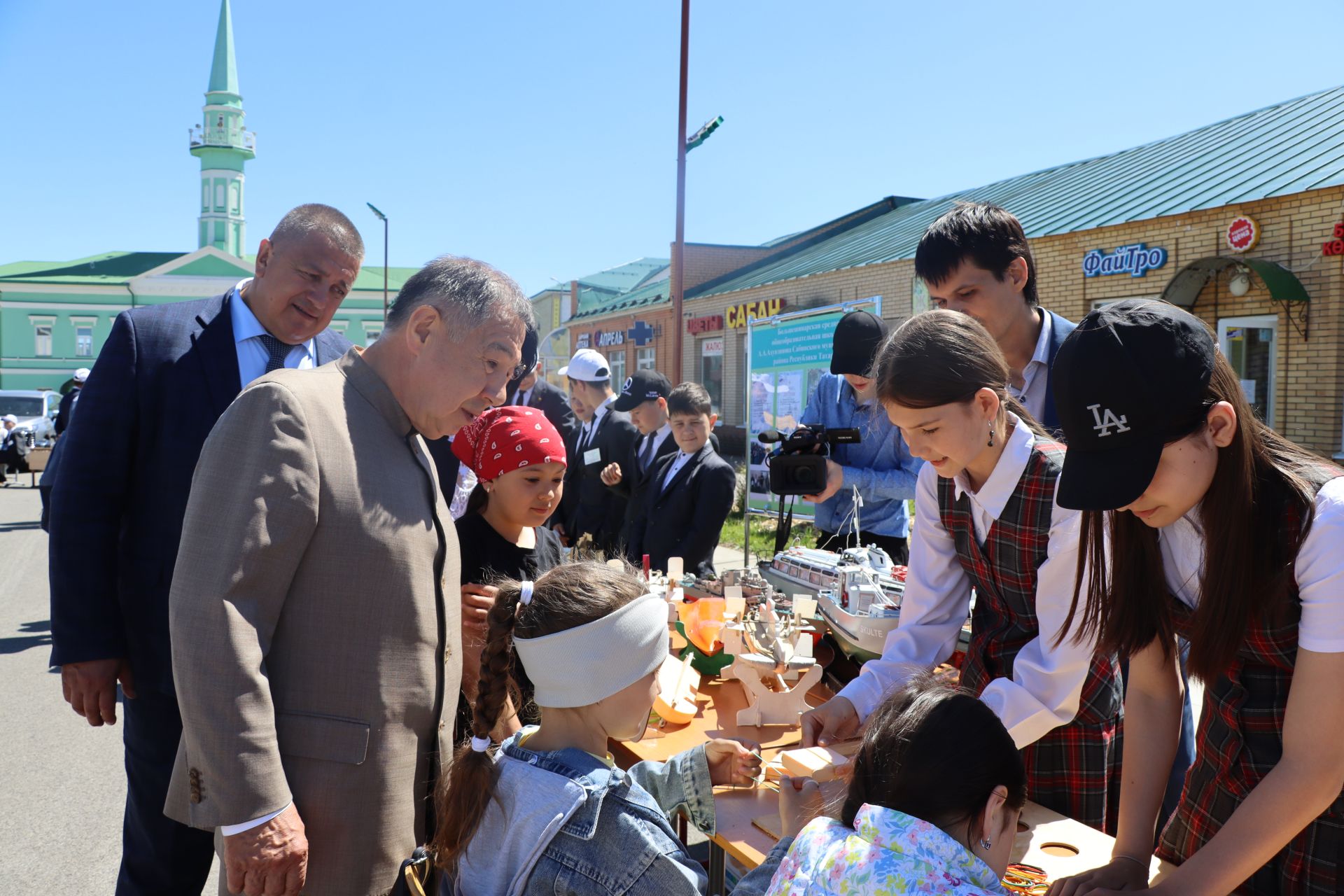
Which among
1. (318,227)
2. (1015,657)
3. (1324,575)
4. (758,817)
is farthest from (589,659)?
(318,227)

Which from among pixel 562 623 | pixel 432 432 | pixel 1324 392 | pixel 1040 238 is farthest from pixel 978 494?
pixel 1040 238

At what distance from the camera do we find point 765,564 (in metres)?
3.50

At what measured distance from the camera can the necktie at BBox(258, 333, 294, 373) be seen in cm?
250

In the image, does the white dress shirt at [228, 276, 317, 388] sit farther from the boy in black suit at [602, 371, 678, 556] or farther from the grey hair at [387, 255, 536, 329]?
the boy in black suit at [602, 371, 678, 556]

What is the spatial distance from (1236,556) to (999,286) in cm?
130

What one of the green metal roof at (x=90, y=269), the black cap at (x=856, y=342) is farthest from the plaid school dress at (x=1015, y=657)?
the green metal roof at (x=90, y=269)

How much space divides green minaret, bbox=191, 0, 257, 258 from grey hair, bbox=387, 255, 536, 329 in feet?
238

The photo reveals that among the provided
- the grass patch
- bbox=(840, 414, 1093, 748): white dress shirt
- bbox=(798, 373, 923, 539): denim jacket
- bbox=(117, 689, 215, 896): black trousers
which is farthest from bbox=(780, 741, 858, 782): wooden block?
the grass patch

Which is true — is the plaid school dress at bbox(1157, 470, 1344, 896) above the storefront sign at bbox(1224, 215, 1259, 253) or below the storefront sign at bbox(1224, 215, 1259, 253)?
below

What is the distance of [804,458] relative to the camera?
3469mm

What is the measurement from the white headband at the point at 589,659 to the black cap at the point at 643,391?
3.86 meters

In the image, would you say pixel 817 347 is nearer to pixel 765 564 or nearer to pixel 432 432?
pixel 765 564

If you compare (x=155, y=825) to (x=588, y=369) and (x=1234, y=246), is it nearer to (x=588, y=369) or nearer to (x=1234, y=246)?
(x=588, y=369)

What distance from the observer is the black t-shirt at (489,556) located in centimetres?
260
